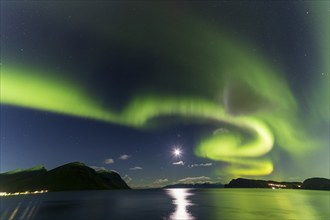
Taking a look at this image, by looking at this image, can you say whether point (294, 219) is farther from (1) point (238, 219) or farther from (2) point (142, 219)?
(2) point (142, 219)

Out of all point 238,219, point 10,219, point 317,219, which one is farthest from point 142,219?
point 317,219

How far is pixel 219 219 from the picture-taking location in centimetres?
7462

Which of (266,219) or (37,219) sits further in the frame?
(37,219)

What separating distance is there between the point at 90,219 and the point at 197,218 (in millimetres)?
33343

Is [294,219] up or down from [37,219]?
up

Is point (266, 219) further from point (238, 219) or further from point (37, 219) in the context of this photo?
point (37, 219)

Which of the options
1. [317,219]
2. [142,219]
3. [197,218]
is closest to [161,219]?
[142,219]

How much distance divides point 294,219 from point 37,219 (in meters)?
81.2

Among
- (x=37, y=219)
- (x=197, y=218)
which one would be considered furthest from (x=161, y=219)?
(x=37, y=219)

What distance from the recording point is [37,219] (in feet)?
267

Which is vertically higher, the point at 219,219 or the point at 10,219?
the point at 219,219

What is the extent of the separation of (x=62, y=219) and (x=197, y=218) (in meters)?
41.9

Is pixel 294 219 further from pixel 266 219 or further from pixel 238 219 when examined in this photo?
pixel 238 219

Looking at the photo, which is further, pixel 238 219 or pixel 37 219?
pixel 37 219
